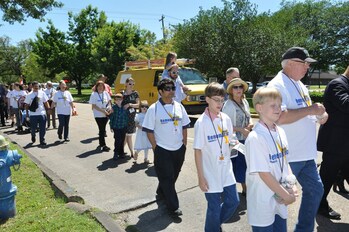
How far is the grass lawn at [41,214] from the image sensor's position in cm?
408

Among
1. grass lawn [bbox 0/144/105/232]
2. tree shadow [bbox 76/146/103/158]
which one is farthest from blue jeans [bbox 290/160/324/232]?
tree shadow [bbox 76/146/103/158]

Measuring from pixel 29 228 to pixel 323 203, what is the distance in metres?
3.65

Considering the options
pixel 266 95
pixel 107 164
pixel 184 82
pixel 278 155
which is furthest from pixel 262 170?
pixel 184 82

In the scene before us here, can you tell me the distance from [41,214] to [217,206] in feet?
8.14

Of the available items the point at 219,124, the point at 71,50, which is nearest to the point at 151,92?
the point at 219,124

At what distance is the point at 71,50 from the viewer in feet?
129

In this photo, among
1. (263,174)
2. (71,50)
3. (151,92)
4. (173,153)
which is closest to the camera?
(263,174)

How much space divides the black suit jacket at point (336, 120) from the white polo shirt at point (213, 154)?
4.69ft

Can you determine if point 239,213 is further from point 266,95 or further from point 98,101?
point 98,101

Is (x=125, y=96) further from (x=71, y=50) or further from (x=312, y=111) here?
(x=71, y=50)

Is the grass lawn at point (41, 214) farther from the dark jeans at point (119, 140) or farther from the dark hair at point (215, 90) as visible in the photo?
the dark hair at point (215, 90)

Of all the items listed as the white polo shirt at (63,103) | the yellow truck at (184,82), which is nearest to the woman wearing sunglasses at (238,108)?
the white polo shirt at (63,103)

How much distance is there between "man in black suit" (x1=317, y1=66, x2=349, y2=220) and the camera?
12.7 ft

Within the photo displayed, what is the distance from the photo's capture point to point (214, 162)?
3.39m
